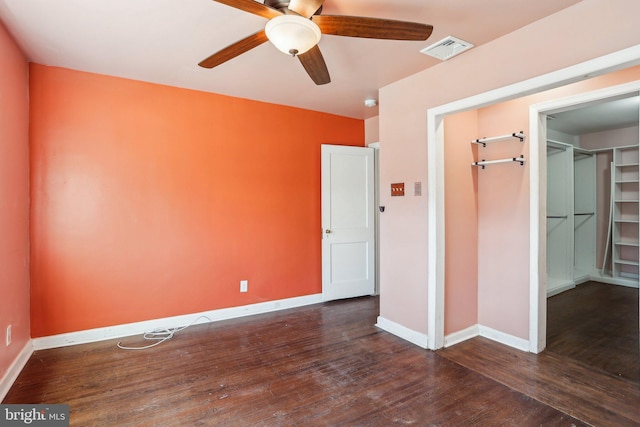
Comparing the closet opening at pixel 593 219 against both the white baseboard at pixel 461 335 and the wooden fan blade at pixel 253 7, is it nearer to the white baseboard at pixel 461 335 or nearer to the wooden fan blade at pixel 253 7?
the white baseboard at pixel 461 335

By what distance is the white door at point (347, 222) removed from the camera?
13.7 ft

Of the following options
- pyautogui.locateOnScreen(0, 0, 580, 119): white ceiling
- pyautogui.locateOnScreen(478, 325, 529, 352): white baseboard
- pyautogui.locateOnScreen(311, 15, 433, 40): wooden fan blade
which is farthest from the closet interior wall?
pyautogui.locateOnScreen(311, 15, 433, 40): wooden fan blade

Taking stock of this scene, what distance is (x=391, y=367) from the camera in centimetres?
255

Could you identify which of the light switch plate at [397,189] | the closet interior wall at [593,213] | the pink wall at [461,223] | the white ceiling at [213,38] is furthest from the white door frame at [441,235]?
the closet interior wall at [593,213]

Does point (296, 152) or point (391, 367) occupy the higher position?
point (296, 152)

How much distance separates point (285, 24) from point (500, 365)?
113 inches

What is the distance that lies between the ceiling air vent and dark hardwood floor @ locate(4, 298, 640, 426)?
249 cm

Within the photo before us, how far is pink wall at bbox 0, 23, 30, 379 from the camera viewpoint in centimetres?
222

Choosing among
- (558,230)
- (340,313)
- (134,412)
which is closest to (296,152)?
(340,313)

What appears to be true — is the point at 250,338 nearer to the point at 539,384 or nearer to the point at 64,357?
the point at 64,357

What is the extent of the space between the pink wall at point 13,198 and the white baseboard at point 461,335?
3.41 meters

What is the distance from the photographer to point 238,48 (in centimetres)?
192

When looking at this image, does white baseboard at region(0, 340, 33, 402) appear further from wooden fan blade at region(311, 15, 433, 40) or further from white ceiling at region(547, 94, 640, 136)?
white ceiling at region(547, 94, 640, 136)

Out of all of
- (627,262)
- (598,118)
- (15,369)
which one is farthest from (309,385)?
(627,262)
